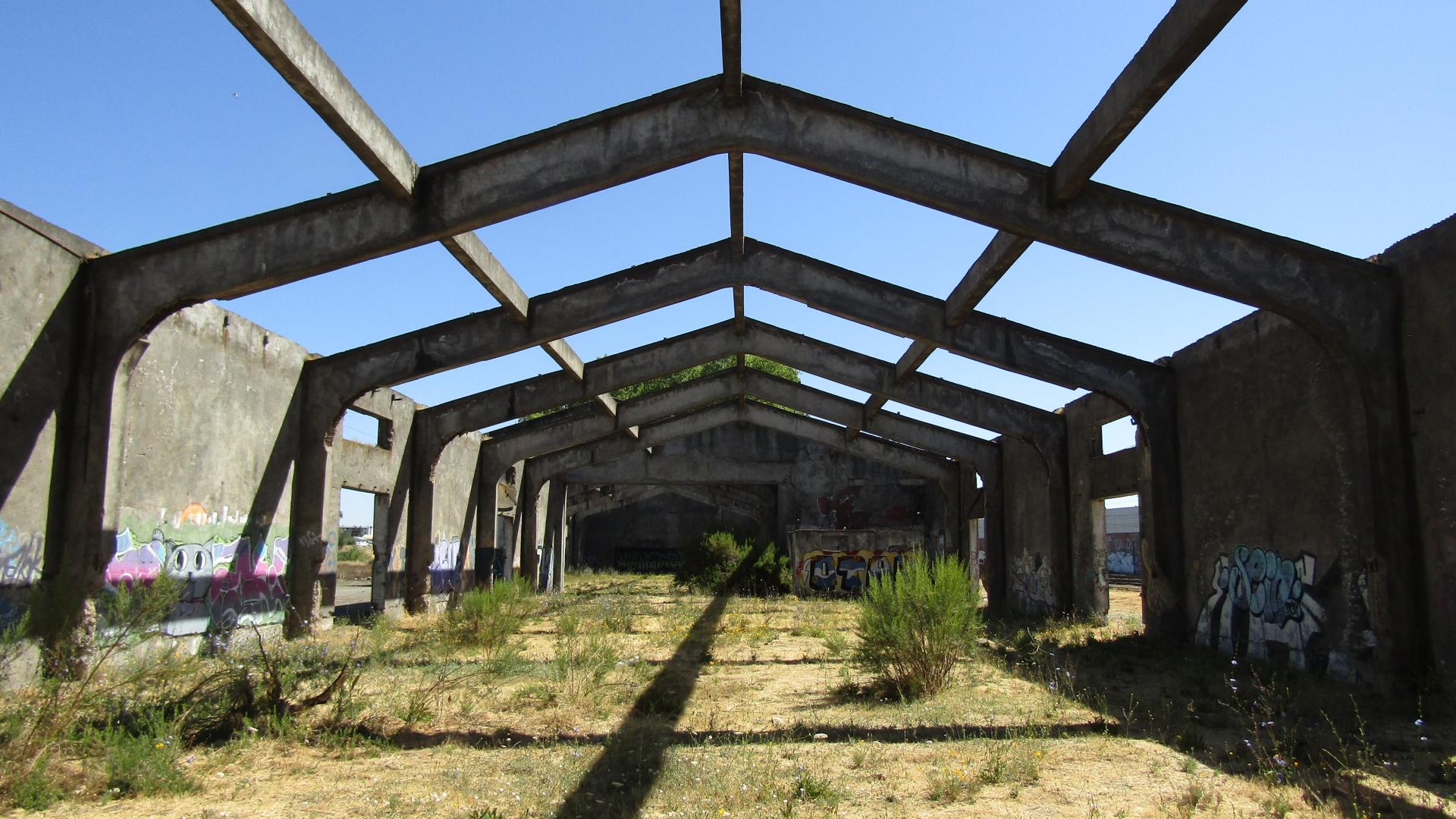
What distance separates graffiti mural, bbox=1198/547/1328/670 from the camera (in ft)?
33.0

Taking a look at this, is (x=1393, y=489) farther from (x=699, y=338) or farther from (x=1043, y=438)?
(x=699, y=338)

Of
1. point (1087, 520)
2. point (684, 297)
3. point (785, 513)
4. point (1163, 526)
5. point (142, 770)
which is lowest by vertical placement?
point (142, 770)

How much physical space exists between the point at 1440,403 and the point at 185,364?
1278cm

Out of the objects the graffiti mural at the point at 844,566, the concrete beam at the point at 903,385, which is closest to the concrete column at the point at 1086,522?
Result: the concrete beam at the point at 903,385

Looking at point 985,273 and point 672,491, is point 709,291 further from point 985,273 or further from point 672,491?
point 672,491

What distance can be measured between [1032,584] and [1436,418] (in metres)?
11.5

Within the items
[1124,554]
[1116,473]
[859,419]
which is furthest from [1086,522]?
[1124,554]

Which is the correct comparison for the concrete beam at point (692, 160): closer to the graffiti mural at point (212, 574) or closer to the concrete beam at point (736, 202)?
the concrete beam at point (736, 202)

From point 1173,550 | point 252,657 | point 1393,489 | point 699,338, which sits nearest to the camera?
point 252,657

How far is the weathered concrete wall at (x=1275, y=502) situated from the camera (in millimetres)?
9367

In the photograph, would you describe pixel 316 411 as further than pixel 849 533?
No

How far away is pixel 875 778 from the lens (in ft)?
20.3

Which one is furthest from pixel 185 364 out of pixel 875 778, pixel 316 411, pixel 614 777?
pixel 875 778

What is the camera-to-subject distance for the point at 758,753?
684cm
